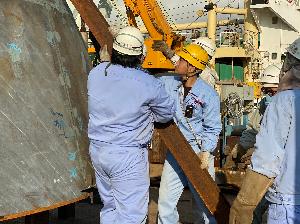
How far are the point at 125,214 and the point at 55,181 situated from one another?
2.23 feet

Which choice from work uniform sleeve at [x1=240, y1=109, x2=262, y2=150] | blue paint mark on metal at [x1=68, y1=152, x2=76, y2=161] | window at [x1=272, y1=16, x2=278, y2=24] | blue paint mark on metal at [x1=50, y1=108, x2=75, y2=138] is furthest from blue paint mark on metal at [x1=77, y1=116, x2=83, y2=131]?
window at [x1=272, y1=16, x2=278, y2=24]

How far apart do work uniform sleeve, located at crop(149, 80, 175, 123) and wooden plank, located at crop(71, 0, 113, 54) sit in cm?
75

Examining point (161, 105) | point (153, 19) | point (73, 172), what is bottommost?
point (73, 172)

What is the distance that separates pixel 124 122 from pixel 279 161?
147 centimetres

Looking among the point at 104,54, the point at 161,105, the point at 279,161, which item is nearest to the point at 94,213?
the point at 104,54

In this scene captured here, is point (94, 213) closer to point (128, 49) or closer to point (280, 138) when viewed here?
point (128, 49)

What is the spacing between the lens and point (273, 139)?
283cm

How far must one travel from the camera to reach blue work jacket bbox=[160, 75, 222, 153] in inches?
202

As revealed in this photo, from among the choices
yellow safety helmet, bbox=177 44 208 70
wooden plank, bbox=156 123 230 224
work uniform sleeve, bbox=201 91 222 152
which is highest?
yellow safety helmet, bbox=177 44 208 70

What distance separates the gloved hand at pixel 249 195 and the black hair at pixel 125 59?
1.54 m

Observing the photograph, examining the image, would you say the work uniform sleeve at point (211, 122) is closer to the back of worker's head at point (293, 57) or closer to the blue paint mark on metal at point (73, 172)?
the blue paint mark on metal at point (73, 172)

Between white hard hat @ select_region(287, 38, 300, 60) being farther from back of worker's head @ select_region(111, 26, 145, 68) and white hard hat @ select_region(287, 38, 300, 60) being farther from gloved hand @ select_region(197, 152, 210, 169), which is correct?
gloved hand @ select_region(197, 152, 210, 169)

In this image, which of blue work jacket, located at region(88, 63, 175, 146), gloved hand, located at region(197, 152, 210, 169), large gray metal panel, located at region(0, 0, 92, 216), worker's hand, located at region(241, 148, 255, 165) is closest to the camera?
blue work jacket, located at region(88, 63, 175, 146)

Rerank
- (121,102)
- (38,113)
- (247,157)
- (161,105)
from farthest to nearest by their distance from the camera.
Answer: (247,157), (38,113), (161,105), (121,102)
